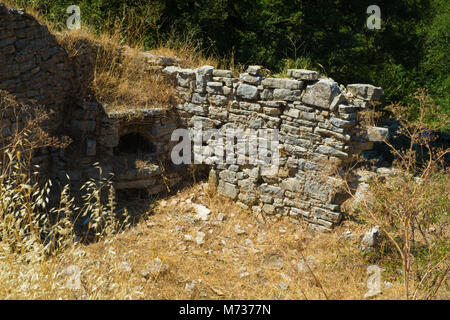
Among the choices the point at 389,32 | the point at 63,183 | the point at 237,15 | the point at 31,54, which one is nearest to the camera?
the point at 31,54

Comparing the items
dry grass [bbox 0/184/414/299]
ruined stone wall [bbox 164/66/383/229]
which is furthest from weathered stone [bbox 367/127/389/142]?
dry grass [bbox 0/184/414/299]

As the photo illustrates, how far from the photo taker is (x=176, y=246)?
227 inches

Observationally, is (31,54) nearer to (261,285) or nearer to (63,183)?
(63,183)

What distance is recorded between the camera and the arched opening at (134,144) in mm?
7129

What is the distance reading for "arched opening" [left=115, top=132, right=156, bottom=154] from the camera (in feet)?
23.4

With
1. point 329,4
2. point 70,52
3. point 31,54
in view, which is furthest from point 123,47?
point 329,4

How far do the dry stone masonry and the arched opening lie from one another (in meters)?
0.02

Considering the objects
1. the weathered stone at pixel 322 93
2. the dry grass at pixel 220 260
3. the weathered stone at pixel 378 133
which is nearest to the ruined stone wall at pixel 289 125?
the weathered stone at pixel 322 93

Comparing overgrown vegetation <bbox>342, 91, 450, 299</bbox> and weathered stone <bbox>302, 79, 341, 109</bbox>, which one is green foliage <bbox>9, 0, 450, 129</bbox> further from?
overgrown vegetation <bbox>342, 91, 450, 299</bbox>

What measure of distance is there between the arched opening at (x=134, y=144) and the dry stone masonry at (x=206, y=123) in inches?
0.7

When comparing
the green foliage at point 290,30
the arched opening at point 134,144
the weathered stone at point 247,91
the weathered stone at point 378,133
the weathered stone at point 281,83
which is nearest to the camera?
the weathered stone at point 378,133

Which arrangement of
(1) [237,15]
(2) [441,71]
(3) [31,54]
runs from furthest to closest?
(2) [441,71] < (1) [237,15] < (3) [31,54]

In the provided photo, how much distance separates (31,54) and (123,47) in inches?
72.9

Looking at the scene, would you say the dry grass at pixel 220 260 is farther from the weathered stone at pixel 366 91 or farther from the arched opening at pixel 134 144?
the weathered stone at pixel 366 91
